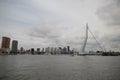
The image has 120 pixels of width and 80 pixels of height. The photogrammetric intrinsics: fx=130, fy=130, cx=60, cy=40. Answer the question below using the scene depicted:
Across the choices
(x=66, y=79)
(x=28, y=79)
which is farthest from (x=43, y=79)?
(x=66, y=79)

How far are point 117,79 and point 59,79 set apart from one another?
477 inches

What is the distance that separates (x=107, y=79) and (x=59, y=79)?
33.1ft

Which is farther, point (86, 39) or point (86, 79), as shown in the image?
point (86, 39)

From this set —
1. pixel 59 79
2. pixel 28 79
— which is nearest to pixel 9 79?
pixel 28 79

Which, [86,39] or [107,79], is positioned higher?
[86,39]

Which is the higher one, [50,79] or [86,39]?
[86,39]

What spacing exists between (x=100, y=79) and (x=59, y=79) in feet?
28.3

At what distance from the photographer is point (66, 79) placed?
26734mm

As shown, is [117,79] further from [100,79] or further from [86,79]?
→ [86,79]

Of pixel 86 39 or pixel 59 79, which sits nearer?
pixel 59 79

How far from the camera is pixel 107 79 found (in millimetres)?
Result: 27281

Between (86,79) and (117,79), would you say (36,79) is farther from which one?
(117,79)

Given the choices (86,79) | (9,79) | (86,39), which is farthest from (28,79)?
(86,39)

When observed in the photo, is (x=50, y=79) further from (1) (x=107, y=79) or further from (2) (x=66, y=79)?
(1) (x=107, y=79)
